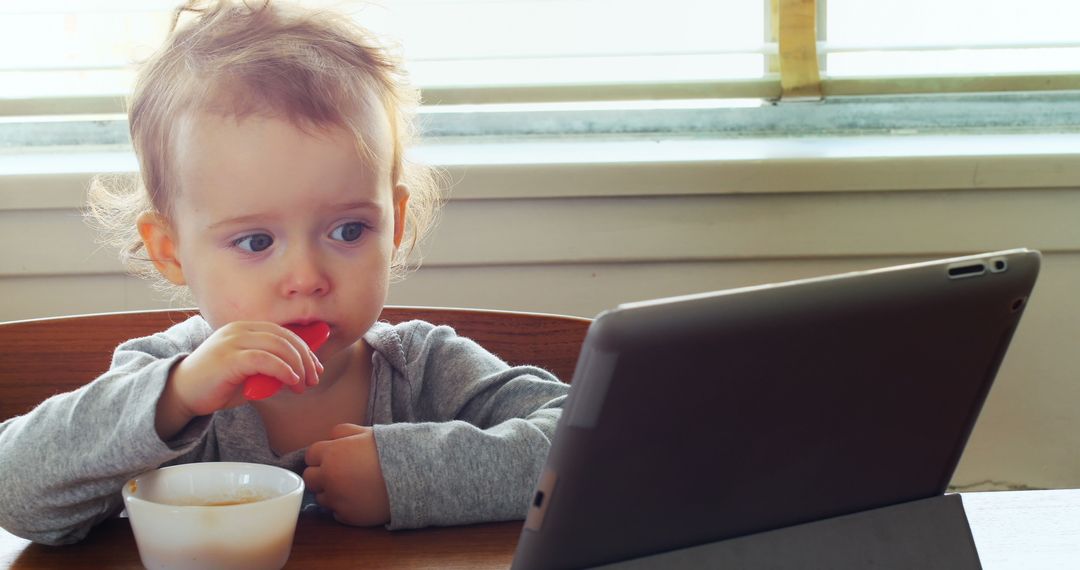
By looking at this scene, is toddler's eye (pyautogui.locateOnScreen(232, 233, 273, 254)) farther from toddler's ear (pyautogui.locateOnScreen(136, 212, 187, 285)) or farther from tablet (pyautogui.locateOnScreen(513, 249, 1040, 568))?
tablet (pyautogui.locateOnScreen(513, 249, 1040, 568))

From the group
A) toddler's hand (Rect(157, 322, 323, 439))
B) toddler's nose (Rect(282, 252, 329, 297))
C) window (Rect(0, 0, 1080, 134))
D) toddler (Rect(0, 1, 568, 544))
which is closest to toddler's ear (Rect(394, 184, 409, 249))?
toddler (Rect(0, 1, 568, 544))

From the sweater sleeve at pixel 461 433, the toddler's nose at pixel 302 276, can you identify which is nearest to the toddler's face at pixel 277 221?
the toddler's nose at pixel 302 276

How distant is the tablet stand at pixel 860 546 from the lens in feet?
1.78

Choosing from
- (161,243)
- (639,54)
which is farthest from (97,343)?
(639,54)

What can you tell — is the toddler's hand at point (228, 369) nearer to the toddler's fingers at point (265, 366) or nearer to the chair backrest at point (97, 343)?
the toddler's fingers at point (265, 366)

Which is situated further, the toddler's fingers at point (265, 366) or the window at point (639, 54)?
the window at point (639, 54)

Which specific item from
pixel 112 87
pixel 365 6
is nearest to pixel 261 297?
A: pixel 365 6

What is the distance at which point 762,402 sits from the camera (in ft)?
1.66

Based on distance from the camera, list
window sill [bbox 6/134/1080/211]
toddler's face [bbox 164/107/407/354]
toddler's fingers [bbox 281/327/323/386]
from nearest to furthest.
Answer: toddler's fingers [bbox 281/327/323/386], toddler's face [bbox 164/107/407/354], window sill [bbox 6/134/1080/211]

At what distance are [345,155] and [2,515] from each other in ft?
1.05

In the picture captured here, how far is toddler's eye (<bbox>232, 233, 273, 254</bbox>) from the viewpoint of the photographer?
0.84 m

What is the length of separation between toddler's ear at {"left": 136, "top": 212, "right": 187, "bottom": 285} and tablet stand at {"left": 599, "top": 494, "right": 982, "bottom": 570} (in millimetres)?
521

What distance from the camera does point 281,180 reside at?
823 mm

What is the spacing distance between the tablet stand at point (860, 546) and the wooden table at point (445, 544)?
57mm
